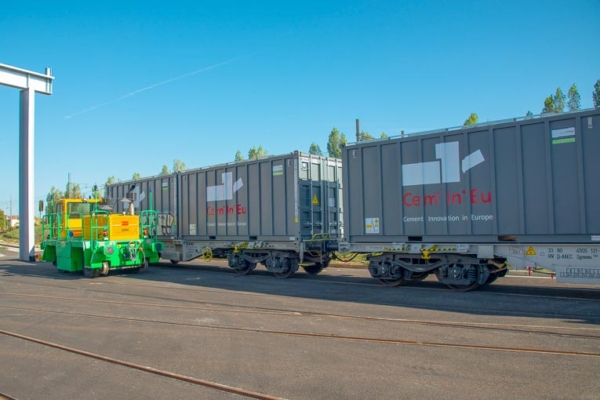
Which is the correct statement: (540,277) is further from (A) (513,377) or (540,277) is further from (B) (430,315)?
(A) (513,377)

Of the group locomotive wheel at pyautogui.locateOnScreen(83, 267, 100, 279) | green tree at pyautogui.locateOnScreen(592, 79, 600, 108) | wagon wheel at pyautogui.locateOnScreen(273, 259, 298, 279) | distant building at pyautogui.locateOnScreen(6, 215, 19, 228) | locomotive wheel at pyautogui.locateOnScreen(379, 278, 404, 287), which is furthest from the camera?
distant building at pyautogui.locateOnScreen(6, 215, 19, 228)

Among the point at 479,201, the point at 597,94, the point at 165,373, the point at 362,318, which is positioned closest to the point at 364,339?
the point at 362,318

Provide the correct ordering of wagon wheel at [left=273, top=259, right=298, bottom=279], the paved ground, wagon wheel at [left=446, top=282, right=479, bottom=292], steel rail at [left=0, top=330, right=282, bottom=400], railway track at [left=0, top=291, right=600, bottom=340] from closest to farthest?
steel rail at [left=0, top=330, right=282, bottom=400], the paved ground, railway track at [left=0, top=291, right=600, bottom=340], wagon wheel at [left=446, top=282, right=479, bottom=292], wagon wheel at [left=273, top=259, right=298, bottom=279]

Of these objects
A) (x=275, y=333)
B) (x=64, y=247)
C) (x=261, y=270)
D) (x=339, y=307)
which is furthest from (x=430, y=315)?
(x=64, y=247)

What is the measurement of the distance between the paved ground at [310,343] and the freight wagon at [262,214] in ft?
10.1

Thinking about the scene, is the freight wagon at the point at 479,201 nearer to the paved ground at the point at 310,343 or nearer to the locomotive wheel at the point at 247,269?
the paved ground at the point at 310,343

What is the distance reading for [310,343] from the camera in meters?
6.66

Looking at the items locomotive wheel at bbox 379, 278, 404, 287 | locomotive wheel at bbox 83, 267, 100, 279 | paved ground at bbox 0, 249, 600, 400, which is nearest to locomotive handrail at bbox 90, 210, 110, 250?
locomotive wheel at bbox 83, 267, 100, 279

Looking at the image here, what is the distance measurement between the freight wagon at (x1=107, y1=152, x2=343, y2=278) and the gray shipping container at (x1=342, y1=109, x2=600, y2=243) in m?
1.99

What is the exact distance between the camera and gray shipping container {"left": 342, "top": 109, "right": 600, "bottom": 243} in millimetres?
9836

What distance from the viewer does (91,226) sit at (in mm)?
16219

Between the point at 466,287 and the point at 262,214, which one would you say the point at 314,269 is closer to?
the point at 262,214

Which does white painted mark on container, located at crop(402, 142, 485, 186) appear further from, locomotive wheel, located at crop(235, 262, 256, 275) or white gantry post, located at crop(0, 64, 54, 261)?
white gantry post, located at crop(0, 64, 54, 261)

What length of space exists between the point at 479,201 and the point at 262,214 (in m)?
7.10
